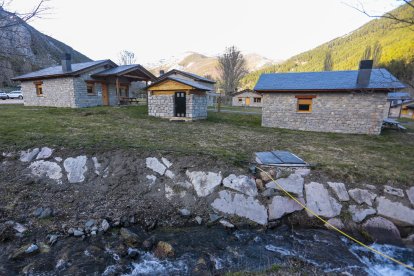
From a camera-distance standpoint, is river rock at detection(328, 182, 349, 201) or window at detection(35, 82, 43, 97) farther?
window at detection(35, 82, 43, 97)

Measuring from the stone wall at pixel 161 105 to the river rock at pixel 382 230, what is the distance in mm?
12847

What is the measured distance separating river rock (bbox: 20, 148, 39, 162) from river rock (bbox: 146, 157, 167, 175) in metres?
3.83

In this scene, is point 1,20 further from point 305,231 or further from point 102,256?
point 305,231

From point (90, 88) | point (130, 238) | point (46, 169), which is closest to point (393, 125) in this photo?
point (130, 238)

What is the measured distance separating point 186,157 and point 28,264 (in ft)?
14.8

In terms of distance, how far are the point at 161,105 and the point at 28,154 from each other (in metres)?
9.67

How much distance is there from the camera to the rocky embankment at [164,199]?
16.8 ft

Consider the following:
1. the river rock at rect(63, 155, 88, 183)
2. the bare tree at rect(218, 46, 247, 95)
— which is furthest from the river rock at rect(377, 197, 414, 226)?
the bare tree at rect(218, 46, 247, 95)

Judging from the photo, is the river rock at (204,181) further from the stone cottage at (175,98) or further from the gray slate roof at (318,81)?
the gray slate roof at (318,81)

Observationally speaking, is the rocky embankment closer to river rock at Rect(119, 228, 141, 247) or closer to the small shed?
river rock at Rect(119, 228, 141, 247)

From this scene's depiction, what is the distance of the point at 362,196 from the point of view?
5.93 meters

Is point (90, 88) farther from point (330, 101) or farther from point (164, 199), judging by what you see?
point (330, 101)

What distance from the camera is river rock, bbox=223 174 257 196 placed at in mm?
A: 6156

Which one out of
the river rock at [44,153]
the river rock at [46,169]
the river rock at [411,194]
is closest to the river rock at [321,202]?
the river rock at [411,194]
